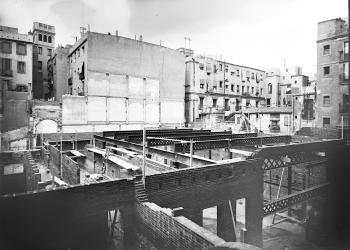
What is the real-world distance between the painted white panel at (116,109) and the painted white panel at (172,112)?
7254 mm

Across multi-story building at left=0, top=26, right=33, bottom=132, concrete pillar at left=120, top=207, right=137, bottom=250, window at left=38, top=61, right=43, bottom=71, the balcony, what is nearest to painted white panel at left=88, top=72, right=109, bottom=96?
multi-story building at left=0, top=26, right=33, bottom=132

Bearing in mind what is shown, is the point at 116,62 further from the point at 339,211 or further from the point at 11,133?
the point at 339,211

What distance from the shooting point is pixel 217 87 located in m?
52.1

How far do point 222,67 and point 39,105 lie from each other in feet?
117

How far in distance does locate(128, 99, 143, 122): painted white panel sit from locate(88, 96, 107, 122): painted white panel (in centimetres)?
402

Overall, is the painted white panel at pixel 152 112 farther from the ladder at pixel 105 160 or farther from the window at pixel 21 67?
the ladder at pixel 105 160

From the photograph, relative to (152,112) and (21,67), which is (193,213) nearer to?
(152,112)

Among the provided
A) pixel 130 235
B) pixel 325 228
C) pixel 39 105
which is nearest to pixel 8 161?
pixel 39 105

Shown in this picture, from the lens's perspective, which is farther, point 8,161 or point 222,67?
point 222,67

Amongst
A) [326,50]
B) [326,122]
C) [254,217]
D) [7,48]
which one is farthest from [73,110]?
[326,50]

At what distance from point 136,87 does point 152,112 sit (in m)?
4.80

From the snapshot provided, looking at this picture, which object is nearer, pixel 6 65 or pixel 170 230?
pixel 170 230

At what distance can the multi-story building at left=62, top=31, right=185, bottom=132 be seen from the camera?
3441cm

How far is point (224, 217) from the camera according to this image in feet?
39.5
